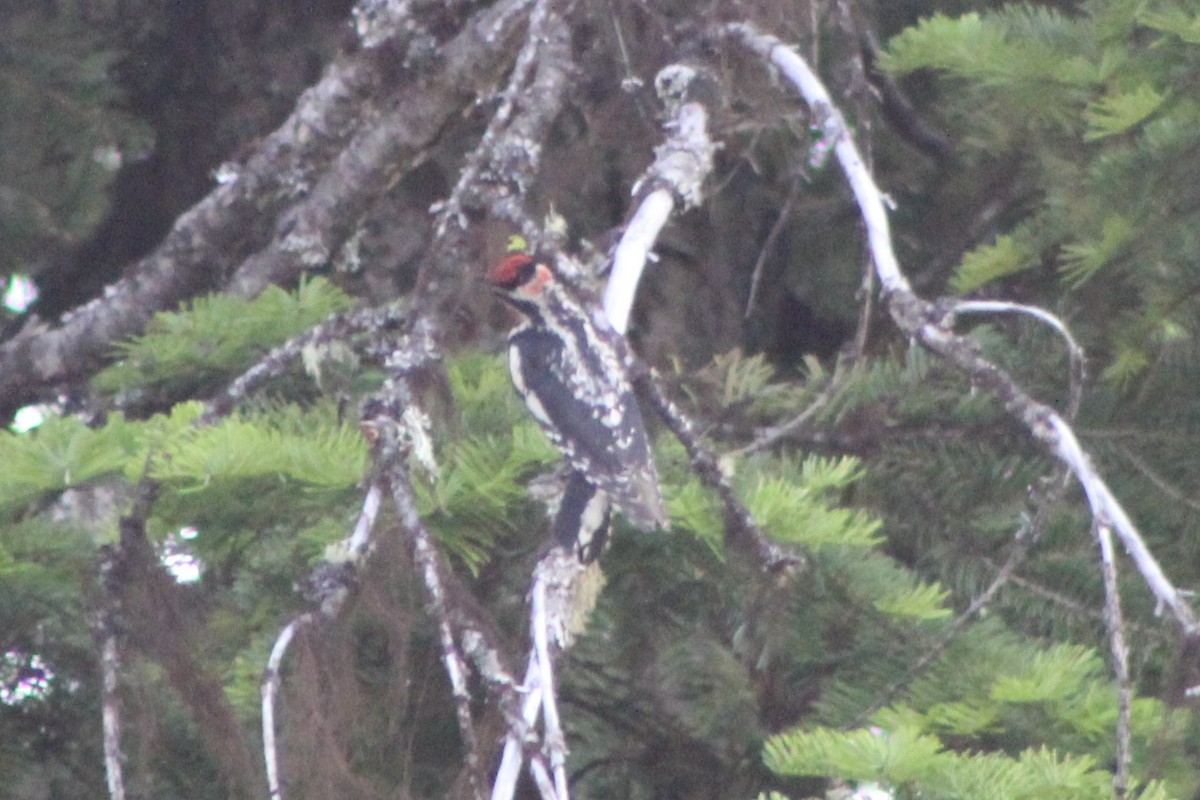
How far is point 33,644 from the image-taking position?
7.68 feet

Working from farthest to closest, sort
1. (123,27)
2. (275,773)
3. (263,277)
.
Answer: (123,27) → (263,277) → (275,773)

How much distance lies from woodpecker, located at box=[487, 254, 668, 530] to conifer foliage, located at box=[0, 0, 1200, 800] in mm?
46

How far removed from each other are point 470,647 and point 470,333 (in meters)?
1.05

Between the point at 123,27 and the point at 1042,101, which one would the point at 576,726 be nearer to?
the point at 1042,101

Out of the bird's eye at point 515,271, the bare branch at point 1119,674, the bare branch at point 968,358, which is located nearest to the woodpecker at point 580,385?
the bird's eye at point 515,271

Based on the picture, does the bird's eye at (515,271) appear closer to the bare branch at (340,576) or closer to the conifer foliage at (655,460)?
the conifer foliage at (655,460)

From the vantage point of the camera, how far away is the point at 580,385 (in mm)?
2650

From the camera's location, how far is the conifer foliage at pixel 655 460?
2029 millimetres

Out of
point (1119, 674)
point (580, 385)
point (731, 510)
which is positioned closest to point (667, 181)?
point (580, 385)

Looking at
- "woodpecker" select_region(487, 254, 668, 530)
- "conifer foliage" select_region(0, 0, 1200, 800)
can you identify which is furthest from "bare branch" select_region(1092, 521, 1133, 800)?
"woodpecker" select_region(487, 254, 668, 530)

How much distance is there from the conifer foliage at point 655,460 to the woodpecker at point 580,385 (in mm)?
46

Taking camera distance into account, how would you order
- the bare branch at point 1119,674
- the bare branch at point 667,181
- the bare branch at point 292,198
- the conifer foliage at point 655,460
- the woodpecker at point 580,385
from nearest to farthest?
the bare branch at point 1119,674
the conifer foliage at point 655,460
the woodpecker at point 580,385
the bare branch at point 667,181
the bare branch at point 292,198

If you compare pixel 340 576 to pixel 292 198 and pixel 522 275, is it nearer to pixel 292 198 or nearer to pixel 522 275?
pixel 522 275

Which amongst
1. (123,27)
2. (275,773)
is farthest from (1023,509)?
(123,27)
